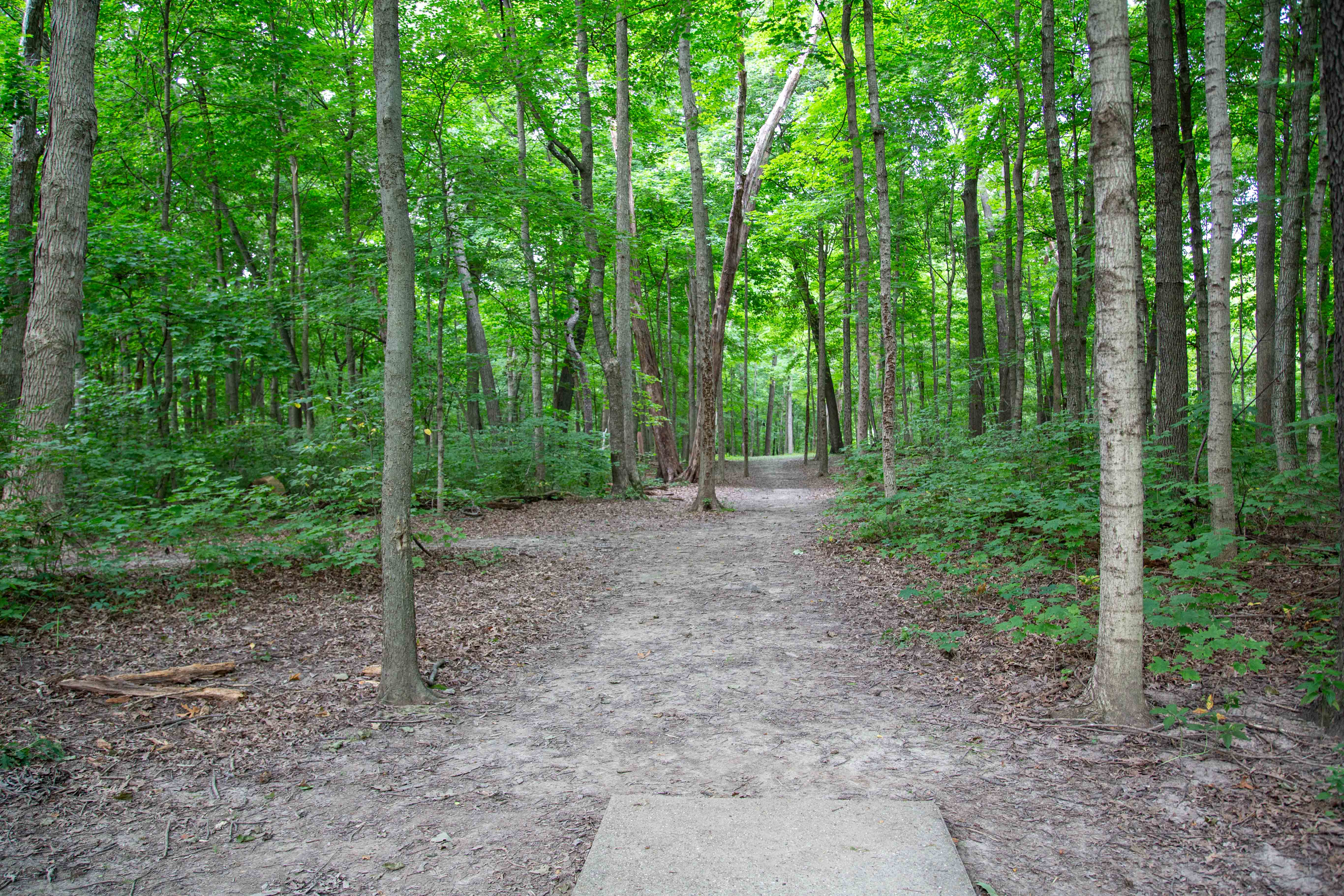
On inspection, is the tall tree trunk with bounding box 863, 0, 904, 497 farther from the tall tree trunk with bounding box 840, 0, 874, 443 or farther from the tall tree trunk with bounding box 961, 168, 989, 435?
the tall tree trunk with bounding box 961, 168, 989, 435

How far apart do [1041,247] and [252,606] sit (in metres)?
21.7

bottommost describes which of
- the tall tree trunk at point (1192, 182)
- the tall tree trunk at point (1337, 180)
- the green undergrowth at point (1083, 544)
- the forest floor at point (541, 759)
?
the forest floor at point (541, 759)

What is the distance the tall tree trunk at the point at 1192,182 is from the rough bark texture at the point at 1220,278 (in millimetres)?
1635

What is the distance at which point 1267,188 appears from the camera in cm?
734

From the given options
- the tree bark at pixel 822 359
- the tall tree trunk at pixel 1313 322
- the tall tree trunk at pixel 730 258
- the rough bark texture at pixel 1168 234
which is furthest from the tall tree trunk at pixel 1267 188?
the tree bark at pixel 822 359

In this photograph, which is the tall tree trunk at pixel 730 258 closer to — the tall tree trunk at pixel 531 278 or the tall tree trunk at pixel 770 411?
the tall tree trunk at pixel 531 278

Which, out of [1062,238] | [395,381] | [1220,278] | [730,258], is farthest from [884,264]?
[395,381]

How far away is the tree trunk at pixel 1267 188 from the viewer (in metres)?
7.24

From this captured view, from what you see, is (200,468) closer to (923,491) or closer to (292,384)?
(923,491)

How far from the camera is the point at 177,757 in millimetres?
3633

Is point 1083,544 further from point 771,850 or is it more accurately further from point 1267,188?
point 771,850

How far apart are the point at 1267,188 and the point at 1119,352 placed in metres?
5.82

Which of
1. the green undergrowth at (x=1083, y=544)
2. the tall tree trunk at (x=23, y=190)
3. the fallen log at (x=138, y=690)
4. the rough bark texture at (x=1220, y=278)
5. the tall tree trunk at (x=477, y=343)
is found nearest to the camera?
the green undergrowth at (x=1083, y=544)

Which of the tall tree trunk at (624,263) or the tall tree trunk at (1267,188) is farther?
the tall tree trunk at (624,263)
